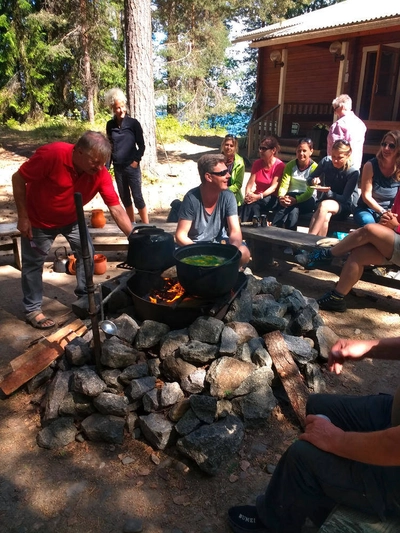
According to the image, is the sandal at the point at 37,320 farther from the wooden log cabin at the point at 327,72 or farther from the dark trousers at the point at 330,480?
the wooden log cabin at the point at 327,72

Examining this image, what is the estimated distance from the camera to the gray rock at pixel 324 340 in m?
3.52

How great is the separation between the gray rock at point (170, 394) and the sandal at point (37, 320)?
1.58m

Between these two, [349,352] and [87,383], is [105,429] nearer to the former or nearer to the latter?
[87,383]

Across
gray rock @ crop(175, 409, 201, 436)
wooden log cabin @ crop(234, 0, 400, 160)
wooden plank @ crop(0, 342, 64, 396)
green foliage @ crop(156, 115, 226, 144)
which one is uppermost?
wooden log cabin @ crop(234, 0, 400, 160)

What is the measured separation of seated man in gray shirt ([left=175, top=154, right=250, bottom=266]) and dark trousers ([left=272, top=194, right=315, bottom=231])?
174 cm

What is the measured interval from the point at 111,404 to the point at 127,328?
0.65m

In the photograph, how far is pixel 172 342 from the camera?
10.5 feet

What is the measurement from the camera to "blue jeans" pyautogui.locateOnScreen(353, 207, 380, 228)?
517 centimetres

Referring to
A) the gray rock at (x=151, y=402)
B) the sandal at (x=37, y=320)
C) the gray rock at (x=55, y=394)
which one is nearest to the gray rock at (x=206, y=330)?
the gray rock at (x=151, y=402)

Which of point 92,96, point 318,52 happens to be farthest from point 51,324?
point 92,96

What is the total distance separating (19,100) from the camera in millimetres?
20469

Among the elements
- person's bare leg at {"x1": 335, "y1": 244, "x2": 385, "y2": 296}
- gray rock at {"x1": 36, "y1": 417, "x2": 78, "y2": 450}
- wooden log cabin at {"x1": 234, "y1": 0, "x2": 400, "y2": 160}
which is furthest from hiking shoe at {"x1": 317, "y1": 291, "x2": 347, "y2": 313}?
wooden log cabin at {"x1": 234, "y1": 0, "x2": 400, "y2": 160}

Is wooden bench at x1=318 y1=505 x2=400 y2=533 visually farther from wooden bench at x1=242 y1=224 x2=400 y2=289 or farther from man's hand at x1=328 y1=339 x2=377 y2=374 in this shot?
wooden bench at x1=242 y1=224 x2=400 y2=289

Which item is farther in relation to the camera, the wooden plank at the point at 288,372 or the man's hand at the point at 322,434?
the wooden plank at the point at 288,372
